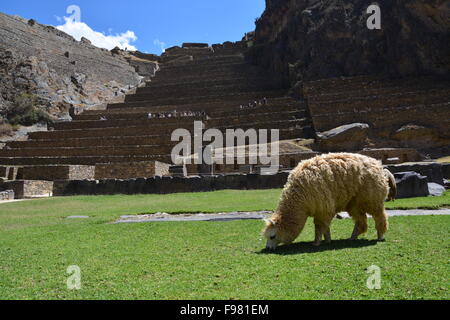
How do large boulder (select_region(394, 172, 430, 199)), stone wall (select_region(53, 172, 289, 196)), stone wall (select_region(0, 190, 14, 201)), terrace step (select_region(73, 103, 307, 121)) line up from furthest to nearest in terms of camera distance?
terrace step (select_region(73, 103, 307, 121)), stone wall (select_region(0, 190, 14, 201)), stone wall (select_region(53, 172, 289, 196)), large boulder (select_region(394, 172, 430, 199))

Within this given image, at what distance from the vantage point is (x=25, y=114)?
46438mm

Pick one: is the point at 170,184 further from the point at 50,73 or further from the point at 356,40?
the point at 50,73

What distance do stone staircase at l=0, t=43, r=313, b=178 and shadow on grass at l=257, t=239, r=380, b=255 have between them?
2213 centimetres

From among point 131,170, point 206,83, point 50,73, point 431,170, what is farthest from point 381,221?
point 50,73

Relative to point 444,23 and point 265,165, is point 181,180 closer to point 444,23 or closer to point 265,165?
point 265,165

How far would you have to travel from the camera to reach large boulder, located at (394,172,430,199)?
12945 millimetres

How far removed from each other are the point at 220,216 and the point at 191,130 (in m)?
25.6

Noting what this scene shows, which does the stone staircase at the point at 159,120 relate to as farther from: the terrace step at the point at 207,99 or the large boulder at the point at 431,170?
the large boulder at the point at 431,170

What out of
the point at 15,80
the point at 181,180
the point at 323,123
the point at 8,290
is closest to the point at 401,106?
the point at 323,123

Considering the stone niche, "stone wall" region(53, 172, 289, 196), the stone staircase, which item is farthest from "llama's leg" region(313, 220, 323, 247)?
the stone staircase

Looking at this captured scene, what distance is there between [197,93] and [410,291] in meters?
50.7

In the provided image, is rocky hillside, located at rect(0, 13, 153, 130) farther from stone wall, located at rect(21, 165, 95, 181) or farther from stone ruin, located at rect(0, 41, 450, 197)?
stone wall, located at rect(21, 165, 95, 181)

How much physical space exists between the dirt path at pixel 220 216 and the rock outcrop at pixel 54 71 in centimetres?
4026

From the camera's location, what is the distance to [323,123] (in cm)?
3192
